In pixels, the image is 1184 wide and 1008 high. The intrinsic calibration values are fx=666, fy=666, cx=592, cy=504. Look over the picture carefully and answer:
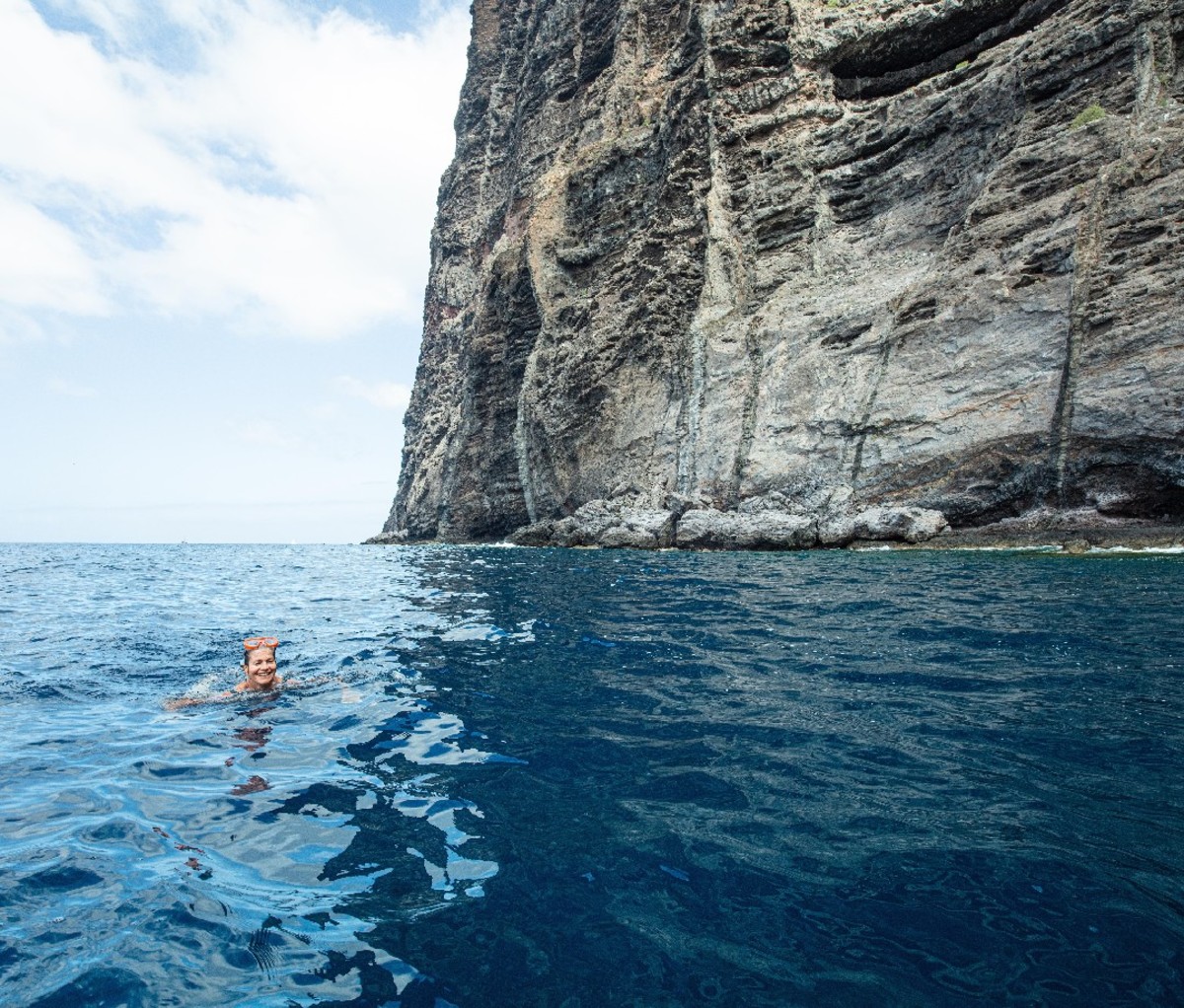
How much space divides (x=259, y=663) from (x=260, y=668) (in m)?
0.06

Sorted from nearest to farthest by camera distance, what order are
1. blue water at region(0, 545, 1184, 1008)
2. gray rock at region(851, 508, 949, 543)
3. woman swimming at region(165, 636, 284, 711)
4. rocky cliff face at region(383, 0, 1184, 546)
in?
blue water at region(0, 545, 1184, 1008) < woman swimming at region(165, 636, 284, 711) < rocky cliff face at region(383, 0, 1184, 546) < gray rock at region(851, 508, 949, 543)

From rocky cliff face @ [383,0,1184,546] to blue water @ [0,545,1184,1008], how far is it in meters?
14.0

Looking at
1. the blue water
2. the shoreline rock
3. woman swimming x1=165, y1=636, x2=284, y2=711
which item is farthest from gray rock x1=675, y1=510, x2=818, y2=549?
woman swimming x1=165, y1=636, x2=284, y2=711

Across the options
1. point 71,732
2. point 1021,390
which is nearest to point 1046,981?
point 71,732

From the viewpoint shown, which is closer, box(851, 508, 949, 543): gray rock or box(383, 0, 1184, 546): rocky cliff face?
box(383, 0, 1184, 546): rocky cliff face

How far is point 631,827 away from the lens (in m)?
4.05

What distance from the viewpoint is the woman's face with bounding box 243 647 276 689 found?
7.98 m

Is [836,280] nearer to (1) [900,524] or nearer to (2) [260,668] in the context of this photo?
(1) [900,524]

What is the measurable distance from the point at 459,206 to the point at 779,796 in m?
80.7

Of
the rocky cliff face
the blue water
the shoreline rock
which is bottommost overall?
the blue water

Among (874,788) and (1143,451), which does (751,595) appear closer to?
(874,788)

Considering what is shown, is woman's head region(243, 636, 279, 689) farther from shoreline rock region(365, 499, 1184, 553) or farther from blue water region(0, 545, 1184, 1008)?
shoreline rock region(365, 499, 1184, 553)

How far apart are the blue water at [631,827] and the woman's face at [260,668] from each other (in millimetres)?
244

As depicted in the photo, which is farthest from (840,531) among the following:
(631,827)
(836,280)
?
(631,827)
